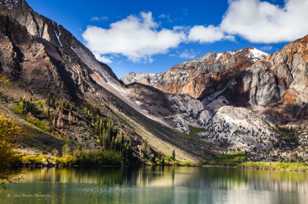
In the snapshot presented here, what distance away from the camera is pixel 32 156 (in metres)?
196

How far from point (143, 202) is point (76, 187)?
22.2m

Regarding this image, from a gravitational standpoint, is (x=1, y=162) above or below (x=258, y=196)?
above

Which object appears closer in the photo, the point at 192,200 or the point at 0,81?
the point at 0,81

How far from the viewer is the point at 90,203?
3632 inches

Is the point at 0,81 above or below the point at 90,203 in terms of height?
above

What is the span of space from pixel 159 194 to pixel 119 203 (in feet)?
93.9

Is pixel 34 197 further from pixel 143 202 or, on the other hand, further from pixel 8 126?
pixel 8 126

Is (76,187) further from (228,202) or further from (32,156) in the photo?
(32,156)

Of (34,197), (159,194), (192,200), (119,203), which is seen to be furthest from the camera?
(159,194)

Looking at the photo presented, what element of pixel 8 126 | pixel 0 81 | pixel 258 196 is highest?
pixel 0 81

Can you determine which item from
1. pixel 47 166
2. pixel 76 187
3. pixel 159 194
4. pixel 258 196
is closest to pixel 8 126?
pixel 76 187

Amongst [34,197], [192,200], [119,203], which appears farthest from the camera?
[192,200]

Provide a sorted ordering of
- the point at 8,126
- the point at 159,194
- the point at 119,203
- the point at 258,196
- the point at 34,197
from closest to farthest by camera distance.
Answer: the point at 8,126 < the point at 34,197 < the point at 119,203 < the point at 159,194 < the point at 258,196

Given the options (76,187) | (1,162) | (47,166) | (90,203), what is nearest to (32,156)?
(47,166)
